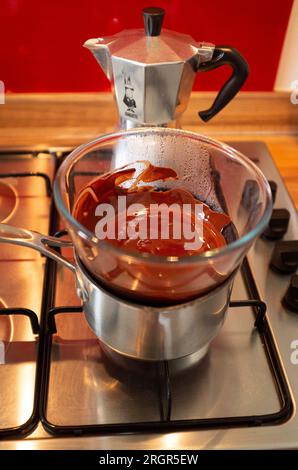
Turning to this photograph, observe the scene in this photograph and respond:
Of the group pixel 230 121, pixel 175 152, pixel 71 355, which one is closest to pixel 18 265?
pixel 71 355

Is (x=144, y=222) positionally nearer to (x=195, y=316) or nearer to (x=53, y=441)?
(x=195, y=316)

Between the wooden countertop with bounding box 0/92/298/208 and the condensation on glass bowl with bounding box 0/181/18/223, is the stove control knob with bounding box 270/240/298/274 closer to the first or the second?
the wooden countertop with bounding box 0/92/298/208

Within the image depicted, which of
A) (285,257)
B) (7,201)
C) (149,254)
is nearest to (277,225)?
(285,257)

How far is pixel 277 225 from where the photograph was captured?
0.67 m

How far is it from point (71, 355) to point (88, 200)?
18 centimetres

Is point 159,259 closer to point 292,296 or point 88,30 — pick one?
point 292,296

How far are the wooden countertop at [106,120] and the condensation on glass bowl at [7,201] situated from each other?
11cm

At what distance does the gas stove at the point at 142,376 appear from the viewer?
18.6 inches

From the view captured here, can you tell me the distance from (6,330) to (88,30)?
1.67 ft

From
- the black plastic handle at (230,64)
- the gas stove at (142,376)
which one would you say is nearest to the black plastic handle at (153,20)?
the black plastic handle at (230,64)

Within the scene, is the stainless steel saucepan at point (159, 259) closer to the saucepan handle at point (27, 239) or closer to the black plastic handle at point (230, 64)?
the saucepan handle at point (27, 239)

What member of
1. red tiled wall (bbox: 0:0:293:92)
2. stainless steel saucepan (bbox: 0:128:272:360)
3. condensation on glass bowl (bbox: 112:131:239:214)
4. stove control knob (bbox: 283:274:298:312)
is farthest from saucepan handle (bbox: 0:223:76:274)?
red tiled wall (bbox: 0:0:293:92)

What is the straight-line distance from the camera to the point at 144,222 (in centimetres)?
54

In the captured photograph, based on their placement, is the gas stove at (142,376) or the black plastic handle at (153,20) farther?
the black plastic handle at (153,20)
